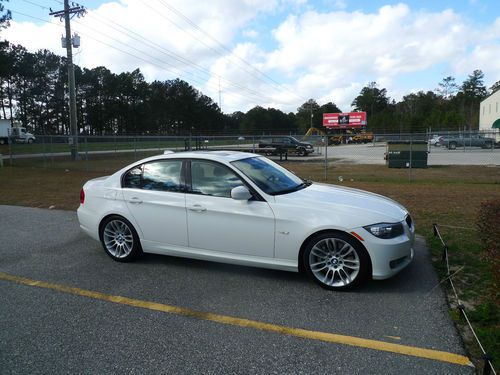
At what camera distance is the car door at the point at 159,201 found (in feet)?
15.7

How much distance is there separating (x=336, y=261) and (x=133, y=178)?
2.90m

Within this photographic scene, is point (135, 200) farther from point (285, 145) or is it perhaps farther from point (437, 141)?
point (437, 141)

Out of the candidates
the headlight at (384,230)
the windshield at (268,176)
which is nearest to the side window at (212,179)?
the windshield at (268,176)

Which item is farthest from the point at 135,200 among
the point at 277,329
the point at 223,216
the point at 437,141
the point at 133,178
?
the point at 437,141

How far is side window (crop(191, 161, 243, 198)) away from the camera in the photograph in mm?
4602

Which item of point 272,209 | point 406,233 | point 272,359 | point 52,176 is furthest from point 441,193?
point 52,176

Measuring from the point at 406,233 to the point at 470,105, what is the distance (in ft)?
369

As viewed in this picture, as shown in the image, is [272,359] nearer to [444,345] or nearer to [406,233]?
[444,345]

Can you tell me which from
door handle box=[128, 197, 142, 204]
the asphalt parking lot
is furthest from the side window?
the asphalt parking lot

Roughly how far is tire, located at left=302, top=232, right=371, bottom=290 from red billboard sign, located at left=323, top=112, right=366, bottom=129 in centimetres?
7858

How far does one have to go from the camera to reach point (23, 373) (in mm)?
2775

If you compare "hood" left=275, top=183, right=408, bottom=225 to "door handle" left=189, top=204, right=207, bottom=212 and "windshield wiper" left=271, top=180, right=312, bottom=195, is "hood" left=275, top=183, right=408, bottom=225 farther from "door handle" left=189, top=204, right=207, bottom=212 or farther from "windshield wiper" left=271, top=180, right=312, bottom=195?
"door handle" left=189, top=204, right=207, bottom=212

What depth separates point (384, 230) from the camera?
4008mm

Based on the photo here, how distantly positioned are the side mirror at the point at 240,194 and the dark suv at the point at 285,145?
2427 cm
